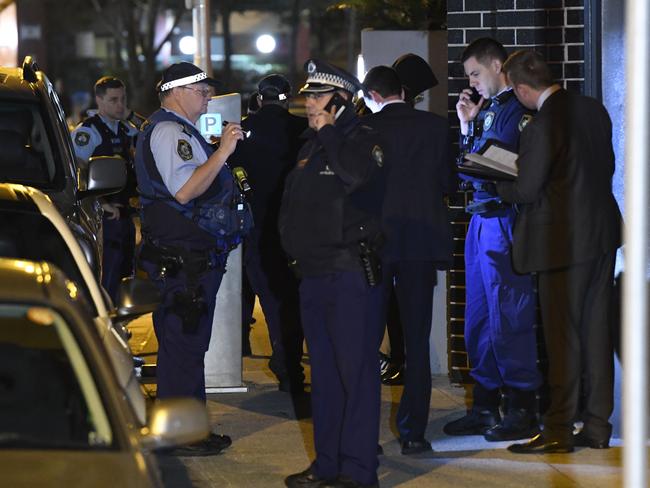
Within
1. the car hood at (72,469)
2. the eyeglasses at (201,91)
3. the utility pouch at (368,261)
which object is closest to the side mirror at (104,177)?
the eyeglasses at (201,91)

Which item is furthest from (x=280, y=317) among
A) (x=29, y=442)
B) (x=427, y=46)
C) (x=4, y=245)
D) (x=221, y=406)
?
(x=29, y=442)

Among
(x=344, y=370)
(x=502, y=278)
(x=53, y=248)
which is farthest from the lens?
(x=502, y=278)

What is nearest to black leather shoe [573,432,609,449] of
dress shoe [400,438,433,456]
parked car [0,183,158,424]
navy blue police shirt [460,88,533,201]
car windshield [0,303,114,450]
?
dress shoe [400,438,433,456]

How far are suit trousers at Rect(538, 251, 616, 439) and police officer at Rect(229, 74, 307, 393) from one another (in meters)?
2.31

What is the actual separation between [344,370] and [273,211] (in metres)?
3.04

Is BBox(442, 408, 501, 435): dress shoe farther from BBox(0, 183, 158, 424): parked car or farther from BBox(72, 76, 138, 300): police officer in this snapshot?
BBox(72, 76, 138, 300): police officer

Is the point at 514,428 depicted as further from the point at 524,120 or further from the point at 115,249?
the point at 115,249

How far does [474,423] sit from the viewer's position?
8.09 m

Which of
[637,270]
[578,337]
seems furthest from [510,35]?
[637,270]

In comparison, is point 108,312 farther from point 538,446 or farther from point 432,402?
point 432,402

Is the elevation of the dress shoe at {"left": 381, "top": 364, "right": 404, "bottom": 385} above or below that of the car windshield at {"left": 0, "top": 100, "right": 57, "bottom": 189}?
below

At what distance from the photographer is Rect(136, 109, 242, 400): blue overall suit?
7.56 m

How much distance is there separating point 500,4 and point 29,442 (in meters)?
5.25

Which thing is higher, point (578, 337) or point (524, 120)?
point (524, 120)
